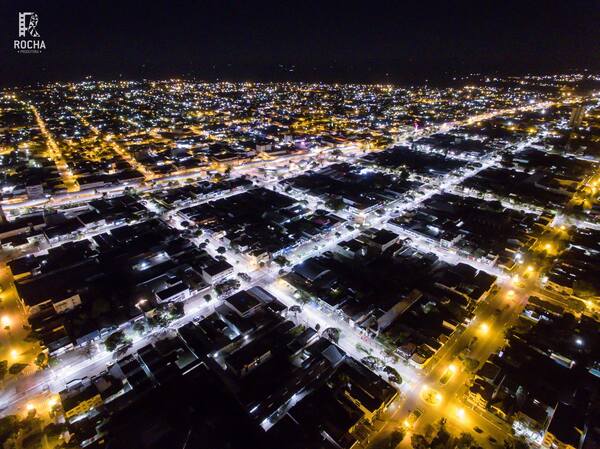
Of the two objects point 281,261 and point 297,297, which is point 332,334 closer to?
point 297,297

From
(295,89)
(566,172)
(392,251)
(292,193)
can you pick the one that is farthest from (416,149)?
(295,89)

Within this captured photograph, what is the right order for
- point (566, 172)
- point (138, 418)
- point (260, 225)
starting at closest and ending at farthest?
point (138, 418), point (260, 225), point (566, 172)

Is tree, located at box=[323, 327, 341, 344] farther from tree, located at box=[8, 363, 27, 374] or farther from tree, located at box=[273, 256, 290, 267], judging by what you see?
tree, located at box=[8, 363, 27, 374]

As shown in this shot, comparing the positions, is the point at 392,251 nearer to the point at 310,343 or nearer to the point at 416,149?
the point at 310,343

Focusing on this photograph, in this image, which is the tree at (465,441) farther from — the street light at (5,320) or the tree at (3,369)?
the street light at (5,320)

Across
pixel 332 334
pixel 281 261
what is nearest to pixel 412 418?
pixel 332 334

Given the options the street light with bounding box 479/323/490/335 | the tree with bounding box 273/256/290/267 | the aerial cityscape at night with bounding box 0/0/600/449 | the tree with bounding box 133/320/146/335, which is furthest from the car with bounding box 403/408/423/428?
the tree with bounding box 133/320/146/335

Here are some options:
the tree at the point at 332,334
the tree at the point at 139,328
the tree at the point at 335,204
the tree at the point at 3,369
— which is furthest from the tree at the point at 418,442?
the tree at the point at 335,204

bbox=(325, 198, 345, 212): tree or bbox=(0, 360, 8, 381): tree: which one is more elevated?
bbox=(325, 198, 345, 212): tree
